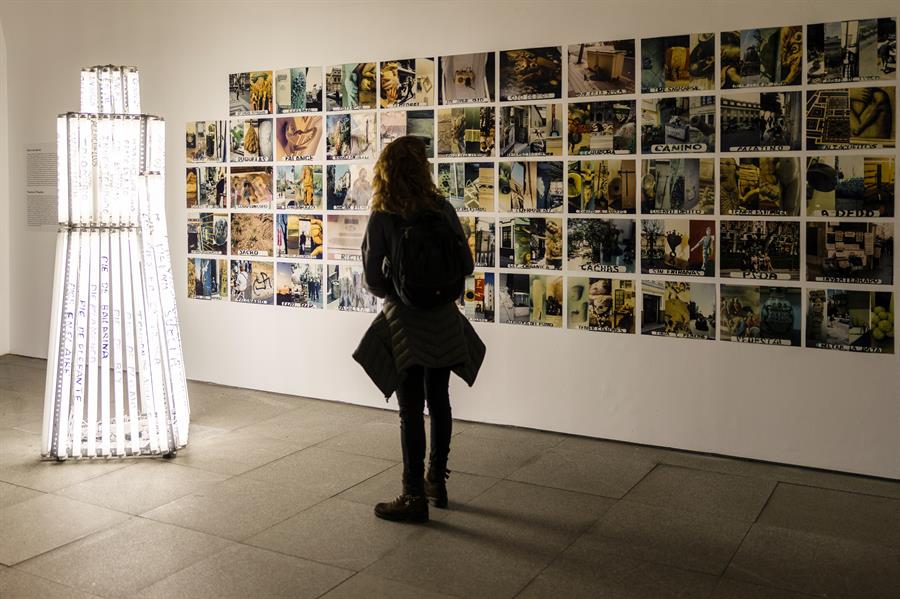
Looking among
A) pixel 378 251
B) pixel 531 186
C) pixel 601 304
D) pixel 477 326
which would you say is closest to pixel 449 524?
pixel 378 251

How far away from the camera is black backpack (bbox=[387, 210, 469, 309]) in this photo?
4.53 metres

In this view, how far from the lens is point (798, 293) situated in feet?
18.9

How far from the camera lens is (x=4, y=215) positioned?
9672 millimetres

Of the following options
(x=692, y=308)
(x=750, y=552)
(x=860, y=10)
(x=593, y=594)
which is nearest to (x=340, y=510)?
(x=593, y=594)

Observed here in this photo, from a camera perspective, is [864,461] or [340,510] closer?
[340,510]

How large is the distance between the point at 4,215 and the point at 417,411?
6661 mm

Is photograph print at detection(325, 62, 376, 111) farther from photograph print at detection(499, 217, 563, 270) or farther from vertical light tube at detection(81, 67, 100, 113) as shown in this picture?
vertical light tube at detection(81, 67, 100, 113)

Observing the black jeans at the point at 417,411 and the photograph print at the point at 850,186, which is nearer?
the black jeans at the point at 417,411

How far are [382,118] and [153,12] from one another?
2622 mm

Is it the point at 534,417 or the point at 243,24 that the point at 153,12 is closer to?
the point at 243,24

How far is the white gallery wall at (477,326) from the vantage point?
5734mm

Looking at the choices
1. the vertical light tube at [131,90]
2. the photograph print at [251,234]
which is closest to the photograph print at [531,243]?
the photograph print at [251,234]

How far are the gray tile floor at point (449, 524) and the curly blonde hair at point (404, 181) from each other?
1.55 metres

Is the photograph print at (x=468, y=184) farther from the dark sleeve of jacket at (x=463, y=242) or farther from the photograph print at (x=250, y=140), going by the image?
the dark sleeve of jacket at (x=463, y=242)
